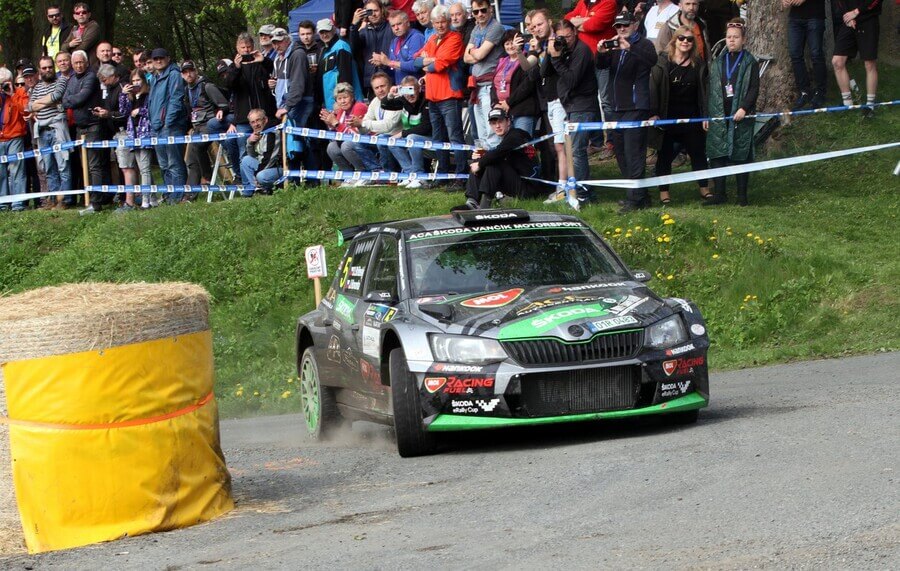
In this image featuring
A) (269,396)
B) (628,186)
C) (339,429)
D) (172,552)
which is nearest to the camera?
(172,552)

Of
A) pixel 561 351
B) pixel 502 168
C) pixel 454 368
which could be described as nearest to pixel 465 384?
pixel 454 368

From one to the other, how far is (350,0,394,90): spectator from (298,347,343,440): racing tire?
9.41 m

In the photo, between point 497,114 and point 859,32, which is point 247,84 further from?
point 859,32

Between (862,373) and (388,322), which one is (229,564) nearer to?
(388,322)

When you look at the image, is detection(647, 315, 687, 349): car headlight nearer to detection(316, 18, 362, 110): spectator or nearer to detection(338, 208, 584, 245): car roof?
detection(338, 208, 584, 245): car roof

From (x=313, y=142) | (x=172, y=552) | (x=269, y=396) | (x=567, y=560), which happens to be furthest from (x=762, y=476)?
(x=313, y=142)

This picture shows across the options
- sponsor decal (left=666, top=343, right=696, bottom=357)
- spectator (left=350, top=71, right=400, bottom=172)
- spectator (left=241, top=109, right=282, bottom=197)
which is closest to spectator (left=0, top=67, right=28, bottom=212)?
spectator (left=241, top=109, right=282, bottom=197)

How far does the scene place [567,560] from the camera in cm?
589

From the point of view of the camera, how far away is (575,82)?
17500 mm

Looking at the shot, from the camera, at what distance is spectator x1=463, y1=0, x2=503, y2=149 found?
729 inches

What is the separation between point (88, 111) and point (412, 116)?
6.63 meters

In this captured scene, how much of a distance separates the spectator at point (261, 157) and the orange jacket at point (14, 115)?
17.1 feet

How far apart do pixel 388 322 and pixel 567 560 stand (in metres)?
4.09

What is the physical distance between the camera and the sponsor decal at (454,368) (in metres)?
9.08
